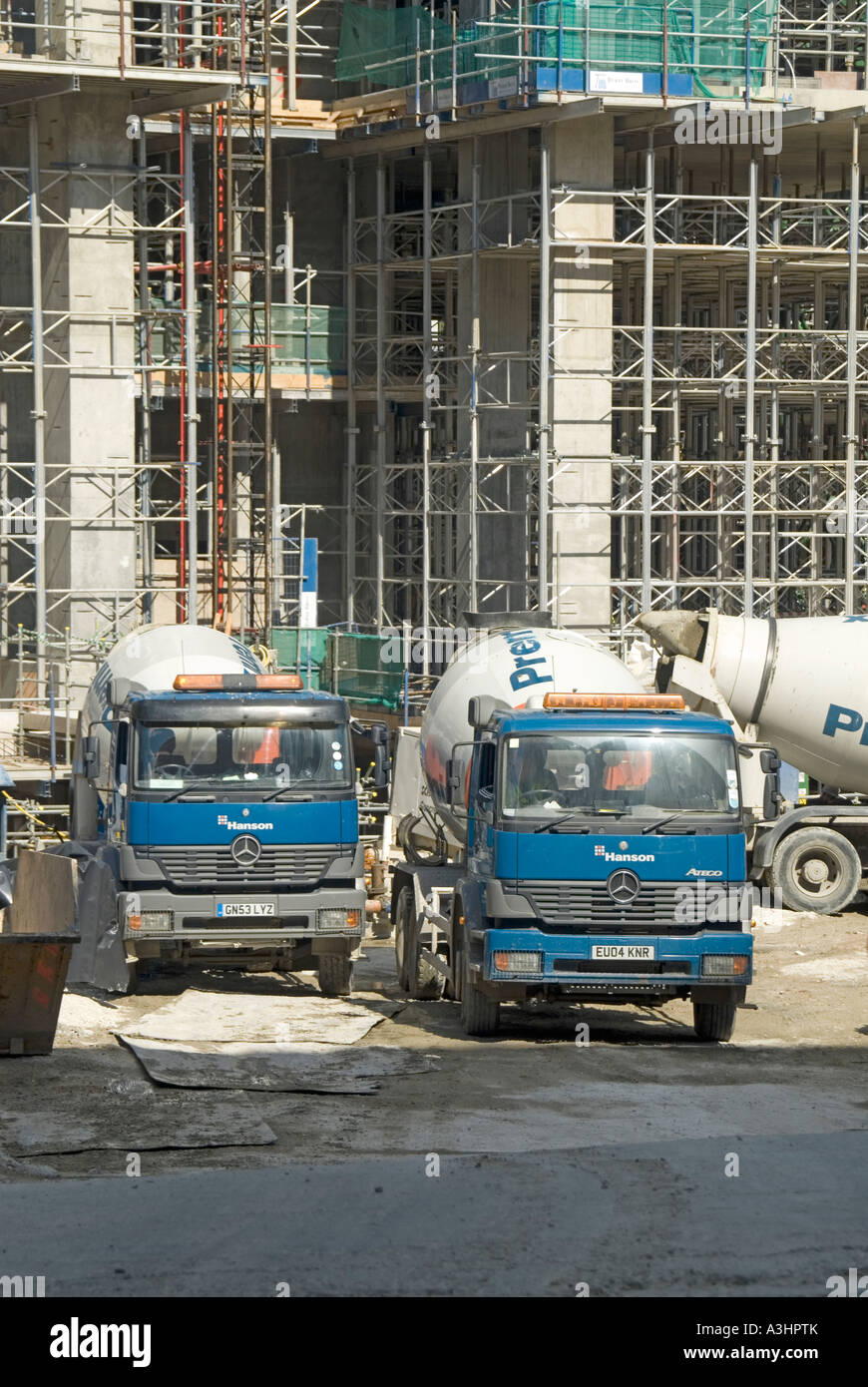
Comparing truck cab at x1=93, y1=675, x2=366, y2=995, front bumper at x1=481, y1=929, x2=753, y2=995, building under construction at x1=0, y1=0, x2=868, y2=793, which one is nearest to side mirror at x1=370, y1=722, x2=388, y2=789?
truck cab at x1=93, y1=675, x2=366, y2=995

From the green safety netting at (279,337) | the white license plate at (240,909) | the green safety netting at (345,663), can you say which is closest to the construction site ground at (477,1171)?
the white license plate at (240,909)

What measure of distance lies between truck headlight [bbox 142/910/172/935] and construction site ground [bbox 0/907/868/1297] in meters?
0.81

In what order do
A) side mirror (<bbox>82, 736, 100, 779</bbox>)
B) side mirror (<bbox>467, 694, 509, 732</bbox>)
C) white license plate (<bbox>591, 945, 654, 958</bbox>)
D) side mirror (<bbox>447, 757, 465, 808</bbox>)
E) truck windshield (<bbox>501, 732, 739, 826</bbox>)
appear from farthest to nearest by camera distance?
side mirror (<bbox>82, 736, 100, 779</bbox>), side mirror (<bbox>447, 757, 465, 808</bbox>), side mirror (<bbox>467, 694, 509, 732</bbox>), truck windshield (<bbox>501, 732, 739, 826</bbox>), white license plate (<bbox>591, 945, 654, 958</bbox>)

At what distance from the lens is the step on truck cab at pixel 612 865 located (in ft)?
52.9

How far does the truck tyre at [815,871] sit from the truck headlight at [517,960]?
8.54 meters

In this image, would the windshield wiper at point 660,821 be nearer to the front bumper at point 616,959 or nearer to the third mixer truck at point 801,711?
the front bumper at point 616,959

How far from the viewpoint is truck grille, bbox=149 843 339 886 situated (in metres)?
18.0

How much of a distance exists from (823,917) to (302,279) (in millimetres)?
20454

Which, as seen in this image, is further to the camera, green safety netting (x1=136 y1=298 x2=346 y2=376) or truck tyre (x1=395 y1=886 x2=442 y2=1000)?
green safety netting (x1=136 y1=298 x2=346 y2=376)

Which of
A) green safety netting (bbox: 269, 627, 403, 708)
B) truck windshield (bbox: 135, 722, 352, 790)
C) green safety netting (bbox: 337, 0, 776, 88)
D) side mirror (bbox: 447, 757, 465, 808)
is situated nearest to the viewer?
truck windshield (bbox: 135, 722, 352, 790)

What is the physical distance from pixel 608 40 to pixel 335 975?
2002cm

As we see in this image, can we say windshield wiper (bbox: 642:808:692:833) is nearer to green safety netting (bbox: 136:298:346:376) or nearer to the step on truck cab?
the step on truck cab

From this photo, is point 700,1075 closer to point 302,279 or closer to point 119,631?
point 119,631

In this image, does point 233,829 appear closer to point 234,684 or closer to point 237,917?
point 237,917
